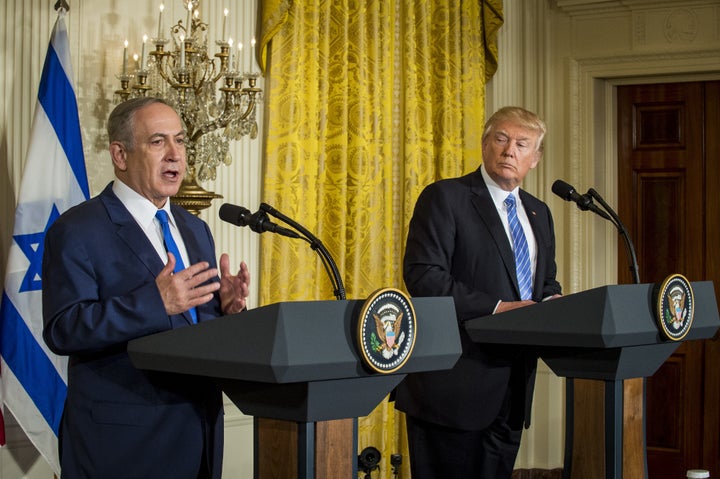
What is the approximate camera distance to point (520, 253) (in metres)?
3.23

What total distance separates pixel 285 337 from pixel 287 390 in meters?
0.20

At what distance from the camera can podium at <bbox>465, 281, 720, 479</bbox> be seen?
8.63 ft

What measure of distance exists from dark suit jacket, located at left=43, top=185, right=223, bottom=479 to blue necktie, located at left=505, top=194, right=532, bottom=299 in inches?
50.1

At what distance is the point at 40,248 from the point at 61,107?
571 millimetres

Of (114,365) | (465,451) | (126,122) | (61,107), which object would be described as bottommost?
(465,451)

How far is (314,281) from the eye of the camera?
192 inches

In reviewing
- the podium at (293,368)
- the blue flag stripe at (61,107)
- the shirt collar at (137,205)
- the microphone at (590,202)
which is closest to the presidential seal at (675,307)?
the microphone at (590,202)

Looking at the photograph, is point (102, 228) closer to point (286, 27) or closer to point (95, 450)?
point (95, 450)

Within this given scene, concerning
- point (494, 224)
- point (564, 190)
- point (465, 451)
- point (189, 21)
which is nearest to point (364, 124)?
point (189, 21)

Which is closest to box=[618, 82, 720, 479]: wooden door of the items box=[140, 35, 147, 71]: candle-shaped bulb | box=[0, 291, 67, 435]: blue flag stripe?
box=[140, 35, 147, 71]: candle-shaped bulb

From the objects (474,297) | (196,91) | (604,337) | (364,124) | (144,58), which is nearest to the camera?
(604,337)

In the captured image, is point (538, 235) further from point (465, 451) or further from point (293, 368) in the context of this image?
point (293, 368)

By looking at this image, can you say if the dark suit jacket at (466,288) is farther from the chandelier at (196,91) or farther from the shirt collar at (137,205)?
the chandelier at (196,91)

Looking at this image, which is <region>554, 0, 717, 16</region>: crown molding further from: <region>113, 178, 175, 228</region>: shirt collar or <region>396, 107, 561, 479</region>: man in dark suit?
<region>113, 178, 175, 228</region>: shirt collar
